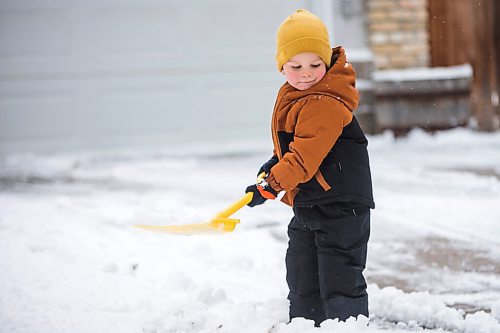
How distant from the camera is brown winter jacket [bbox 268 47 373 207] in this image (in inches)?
65.7

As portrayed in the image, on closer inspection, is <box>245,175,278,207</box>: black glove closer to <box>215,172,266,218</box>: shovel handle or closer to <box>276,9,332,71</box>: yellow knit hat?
<box>215,172,266,218</box>: shovel handle

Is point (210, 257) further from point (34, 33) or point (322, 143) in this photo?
point (34, 33)

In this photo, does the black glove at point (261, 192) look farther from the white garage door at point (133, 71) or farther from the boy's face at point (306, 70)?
the white garage door at point (133, 71)

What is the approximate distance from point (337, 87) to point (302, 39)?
0.15 m

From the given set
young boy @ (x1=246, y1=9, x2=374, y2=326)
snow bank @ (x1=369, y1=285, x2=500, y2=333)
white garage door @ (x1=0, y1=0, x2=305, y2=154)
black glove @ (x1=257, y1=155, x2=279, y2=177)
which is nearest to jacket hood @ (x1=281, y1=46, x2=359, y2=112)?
young boy @ (x1=246, y1=9, x2=374, y2=326)

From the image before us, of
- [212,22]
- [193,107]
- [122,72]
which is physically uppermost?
[212,22]

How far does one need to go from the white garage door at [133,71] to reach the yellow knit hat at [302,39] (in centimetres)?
566

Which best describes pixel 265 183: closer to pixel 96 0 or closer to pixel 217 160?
pixel 217 160

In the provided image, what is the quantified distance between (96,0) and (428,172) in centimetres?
409

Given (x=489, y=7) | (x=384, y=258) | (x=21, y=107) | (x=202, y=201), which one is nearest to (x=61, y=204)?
(x=202, y=201)

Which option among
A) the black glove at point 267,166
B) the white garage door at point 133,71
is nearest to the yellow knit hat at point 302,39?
the black glove at point 267,166

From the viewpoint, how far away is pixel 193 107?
7.39 metres

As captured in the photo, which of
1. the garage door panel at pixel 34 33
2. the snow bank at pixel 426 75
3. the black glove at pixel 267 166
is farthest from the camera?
the snow bank at pixel 426 75

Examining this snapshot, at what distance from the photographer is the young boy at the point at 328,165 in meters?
1.70
